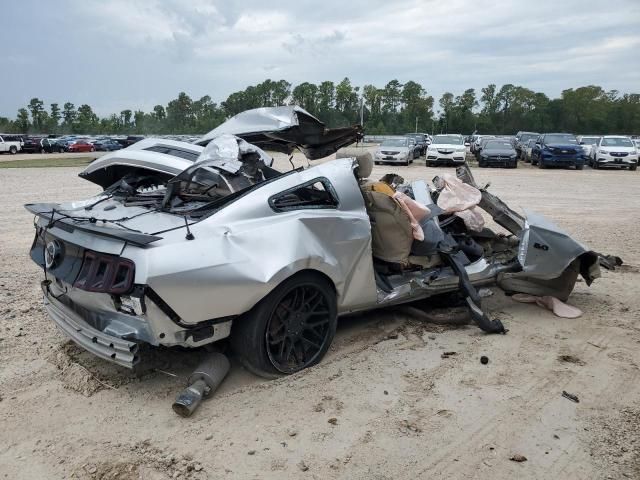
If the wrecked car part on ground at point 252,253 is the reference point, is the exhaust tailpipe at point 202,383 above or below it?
below

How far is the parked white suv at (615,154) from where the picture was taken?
24.3 meters

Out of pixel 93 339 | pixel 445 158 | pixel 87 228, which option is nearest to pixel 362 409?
pixel 93 339

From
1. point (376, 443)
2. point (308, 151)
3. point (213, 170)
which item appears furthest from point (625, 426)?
point (308, 151)

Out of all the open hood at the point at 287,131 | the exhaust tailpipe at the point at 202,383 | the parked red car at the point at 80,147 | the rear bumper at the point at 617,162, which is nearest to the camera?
the exhaust tailpipe at the point at 202,383

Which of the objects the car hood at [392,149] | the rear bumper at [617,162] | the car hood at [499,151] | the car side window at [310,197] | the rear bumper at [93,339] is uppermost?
the car side window at [310,197]

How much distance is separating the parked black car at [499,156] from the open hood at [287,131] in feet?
68.5

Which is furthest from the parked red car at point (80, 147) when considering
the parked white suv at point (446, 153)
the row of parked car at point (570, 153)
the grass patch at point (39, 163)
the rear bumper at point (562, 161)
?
the rear bumper at point (562, 161)

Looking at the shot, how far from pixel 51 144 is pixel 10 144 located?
3539 mm

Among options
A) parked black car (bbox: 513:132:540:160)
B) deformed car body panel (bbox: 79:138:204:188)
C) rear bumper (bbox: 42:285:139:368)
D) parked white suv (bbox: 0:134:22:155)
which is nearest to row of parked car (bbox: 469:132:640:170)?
parked black car (bbox: 513:132:540:160)

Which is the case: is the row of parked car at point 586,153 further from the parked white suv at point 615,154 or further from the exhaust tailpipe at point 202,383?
the exhaust tailpipe at point 202,383

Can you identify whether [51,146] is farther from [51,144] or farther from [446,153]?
[446,153]

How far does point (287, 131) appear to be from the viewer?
17.0 ft

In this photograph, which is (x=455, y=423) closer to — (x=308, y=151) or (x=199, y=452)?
(x=199, y=452)

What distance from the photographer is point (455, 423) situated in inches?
127
